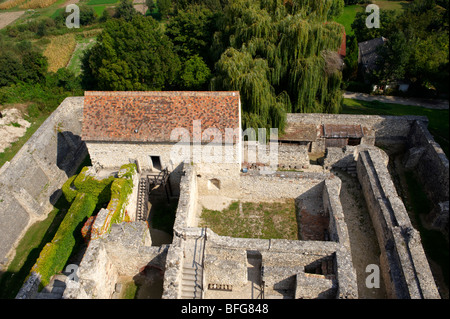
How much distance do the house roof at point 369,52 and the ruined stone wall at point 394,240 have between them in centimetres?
1878

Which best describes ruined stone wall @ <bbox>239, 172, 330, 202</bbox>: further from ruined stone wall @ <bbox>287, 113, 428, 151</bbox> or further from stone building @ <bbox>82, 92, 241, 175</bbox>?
ruined stone wall @ <bbox>287, 113, 428, 151</bbox>

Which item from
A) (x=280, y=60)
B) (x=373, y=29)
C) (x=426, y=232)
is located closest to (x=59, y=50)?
(x=280, y=60)

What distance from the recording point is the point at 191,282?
45.6 feet

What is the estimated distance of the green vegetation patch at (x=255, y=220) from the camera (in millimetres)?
17141

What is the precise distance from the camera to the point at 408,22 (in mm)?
33062

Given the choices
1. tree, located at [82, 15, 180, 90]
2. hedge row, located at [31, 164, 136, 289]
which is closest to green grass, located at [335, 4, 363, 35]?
tree, located at [82, 15, 180, 90]

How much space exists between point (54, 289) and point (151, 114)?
10.1 metres

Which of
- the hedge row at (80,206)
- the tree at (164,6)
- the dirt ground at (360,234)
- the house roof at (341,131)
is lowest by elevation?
the dirt ground at (360,234)

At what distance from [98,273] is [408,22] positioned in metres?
38.0

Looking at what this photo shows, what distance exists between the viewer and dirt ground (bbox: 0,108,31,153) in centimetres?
2577

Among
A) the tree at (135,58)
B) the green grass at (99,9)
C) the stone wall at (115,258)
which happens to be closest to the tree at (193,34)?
the tree at (135,58)

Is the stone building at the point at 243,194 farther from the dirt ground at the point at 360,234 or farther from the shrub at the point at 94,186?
the shrub at the point at 94,186

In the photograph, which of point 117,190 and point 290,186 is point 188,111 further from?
point 290,186
